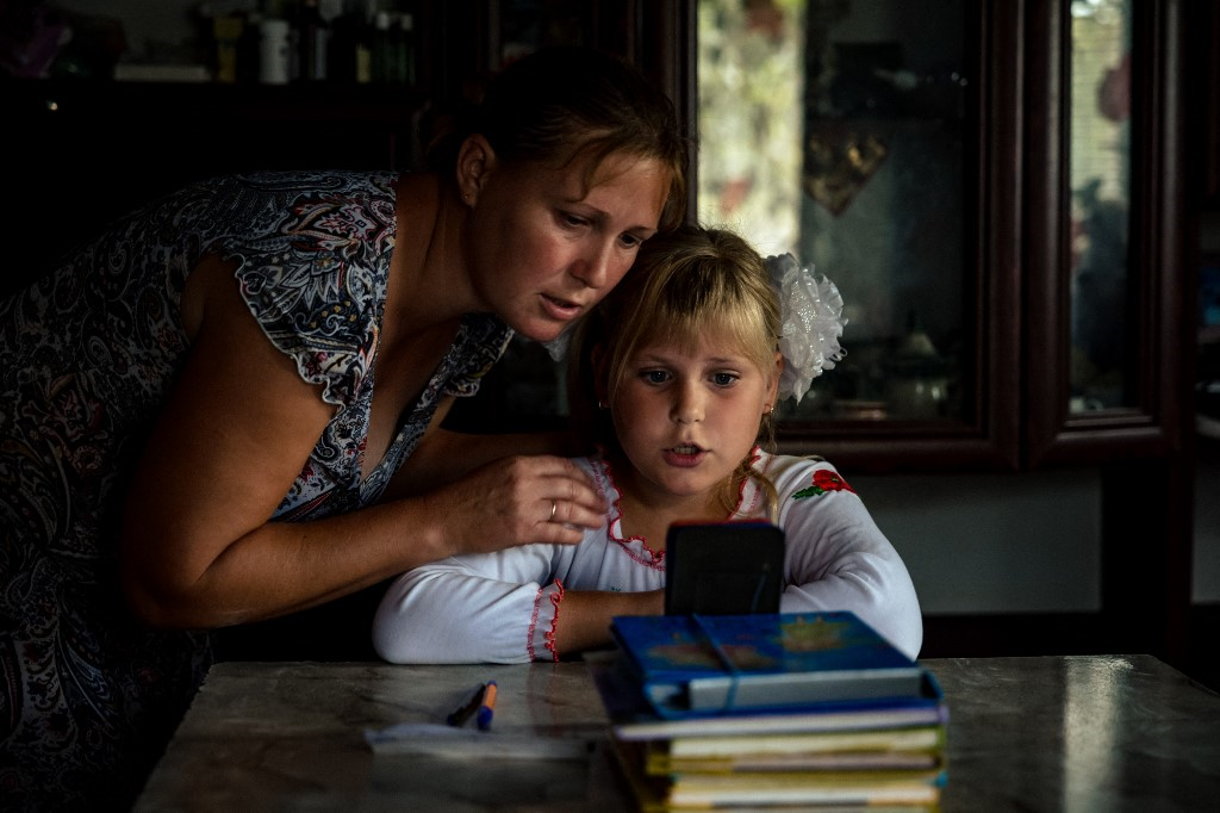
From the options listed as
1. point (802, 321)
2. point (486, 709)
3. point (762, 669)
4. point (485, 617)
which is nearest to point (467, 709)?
point (486, 709)

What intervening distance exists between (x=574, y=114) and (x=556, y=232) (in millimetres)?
136

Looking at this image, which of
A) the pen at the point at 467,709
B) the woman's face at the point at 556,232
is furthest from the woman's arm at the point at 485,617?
the woman's face at the point at 556,232

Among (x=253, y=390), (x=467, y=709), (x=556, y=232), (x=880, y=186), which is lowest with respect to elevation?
(x=467, y=709)

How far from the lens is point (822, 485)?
1635 mm

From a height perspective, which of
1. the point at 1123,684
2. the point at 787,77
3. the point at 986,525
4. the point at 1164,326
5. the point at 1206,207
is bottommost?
the point at 986,525

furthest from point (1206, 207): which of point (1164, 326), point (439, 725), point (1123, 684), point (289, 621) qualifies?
point (439, 725)

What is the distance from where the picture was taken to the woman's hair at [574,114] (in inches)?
57.1

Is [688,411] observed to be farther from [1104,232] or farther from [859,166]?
[1104,232]

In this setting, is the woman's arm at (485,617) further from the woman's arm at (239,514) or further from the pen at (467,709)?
the pen at (467,709)

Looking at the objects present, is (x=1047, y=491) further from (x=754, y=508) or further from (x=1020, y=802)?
(x=1020, y=802)

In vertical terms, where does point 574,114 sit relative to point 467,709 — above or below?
above

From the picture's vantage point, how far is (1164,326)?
276 cm

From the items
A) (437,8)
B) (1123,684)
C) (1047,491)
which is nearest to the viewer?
(1123,684)

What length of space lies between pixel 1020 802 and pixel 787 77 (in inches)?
84.9
